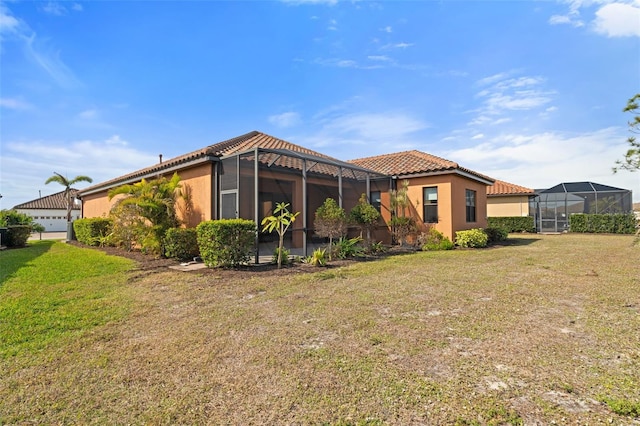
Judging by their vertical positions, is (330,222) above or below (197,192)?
below

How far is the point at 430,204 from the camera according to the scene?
14156mm

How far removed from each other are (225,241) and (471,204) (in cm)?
1257

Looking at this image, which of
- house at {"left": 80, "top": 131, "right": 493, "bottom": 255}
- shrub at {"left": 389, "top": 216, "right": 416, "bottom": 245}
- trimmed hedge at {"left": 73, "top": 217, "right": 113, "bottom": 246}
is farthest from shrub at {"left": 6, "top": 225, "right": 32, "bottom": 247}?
shrub at {"left": 389, "top": 216, "right": 416, "bottom": 245}

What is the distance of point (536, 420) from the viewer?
2281mm

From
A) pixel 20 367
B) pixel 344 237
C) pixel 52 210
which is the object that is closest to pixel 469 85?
pixel 344 237

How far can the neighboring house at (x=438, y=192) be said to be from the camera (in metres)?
13.6

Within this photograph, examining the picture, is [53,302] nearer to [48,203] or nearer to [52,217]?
[52,217]

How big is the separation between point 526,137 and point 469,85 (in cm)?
542

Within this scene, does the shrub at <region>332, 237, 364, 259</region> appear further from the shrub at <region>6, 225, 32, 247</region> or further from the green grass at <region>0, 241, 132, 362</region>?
the shrub at <region>6, 225, 32, 247</region>

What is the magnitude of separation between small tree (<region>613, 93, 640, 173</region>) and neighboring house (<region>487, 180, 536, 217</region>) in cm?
1939

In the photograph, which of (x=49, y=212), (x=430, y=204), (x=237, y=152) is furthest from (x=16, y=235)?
(x=49, y=212)

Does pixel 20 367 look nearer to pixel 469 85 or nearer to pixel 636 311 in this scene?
pixel 636 311

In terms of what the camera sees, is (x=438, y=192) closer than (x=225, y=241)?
No

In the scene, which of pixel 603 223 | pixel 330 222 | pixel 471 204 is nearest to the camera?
pixel 330 222
